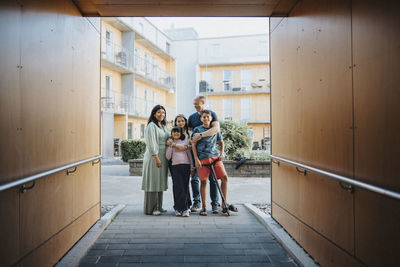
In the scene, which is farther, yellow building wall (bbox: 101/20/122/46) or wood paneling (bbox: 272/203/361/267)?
yellow building wall (bbox: 101/20/122/46)

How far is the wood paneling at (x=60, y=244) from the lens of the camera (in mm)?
2859

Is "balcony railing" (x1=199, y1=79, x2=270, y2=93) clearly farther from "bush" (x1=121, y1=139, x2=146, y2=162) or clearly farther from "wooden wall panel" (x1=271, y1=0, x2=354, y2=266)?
"wooden wall panel" (x1=271, y1=0, x2=354, y2=266)

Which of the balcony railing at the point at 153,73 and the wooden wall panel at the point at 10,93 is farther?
the balcony railing at the point at 153,73

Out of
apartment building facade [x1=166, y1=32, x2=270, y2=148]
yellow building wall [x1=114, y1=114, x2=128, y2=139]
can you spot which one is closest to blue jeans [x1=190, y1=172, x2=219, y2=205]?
yellow building wall [x1=114, y1=114, x2=128, y2=139]

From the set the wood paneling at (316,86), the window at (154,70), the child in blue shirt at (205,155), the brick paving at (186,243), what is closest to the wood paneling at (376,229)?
the wood paneling at (316,86)

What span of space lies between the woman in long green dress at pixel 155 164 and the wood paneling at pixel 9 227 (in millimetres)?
2938

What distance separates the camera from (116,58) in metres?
22.1

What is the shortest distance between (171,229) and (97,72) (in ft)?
8.79

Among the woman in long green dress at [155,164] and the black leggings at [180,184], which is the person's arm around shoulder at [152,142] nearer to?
the woman in long green dress at [155,164]

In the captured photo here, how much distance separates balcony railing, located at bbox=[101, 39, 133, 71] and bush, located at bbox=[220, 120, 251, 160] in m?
12.0

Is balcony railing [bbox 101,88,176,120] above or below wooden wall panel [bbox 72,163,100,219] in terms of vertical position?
above

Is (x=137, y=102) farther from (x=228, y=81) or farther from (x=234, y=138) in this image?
(x=234, y=138)

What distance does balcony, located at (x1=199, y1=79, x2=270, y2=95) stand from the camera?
103 ft

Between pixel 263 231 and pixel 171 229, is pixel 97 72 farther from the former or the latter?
pixel 263 231
